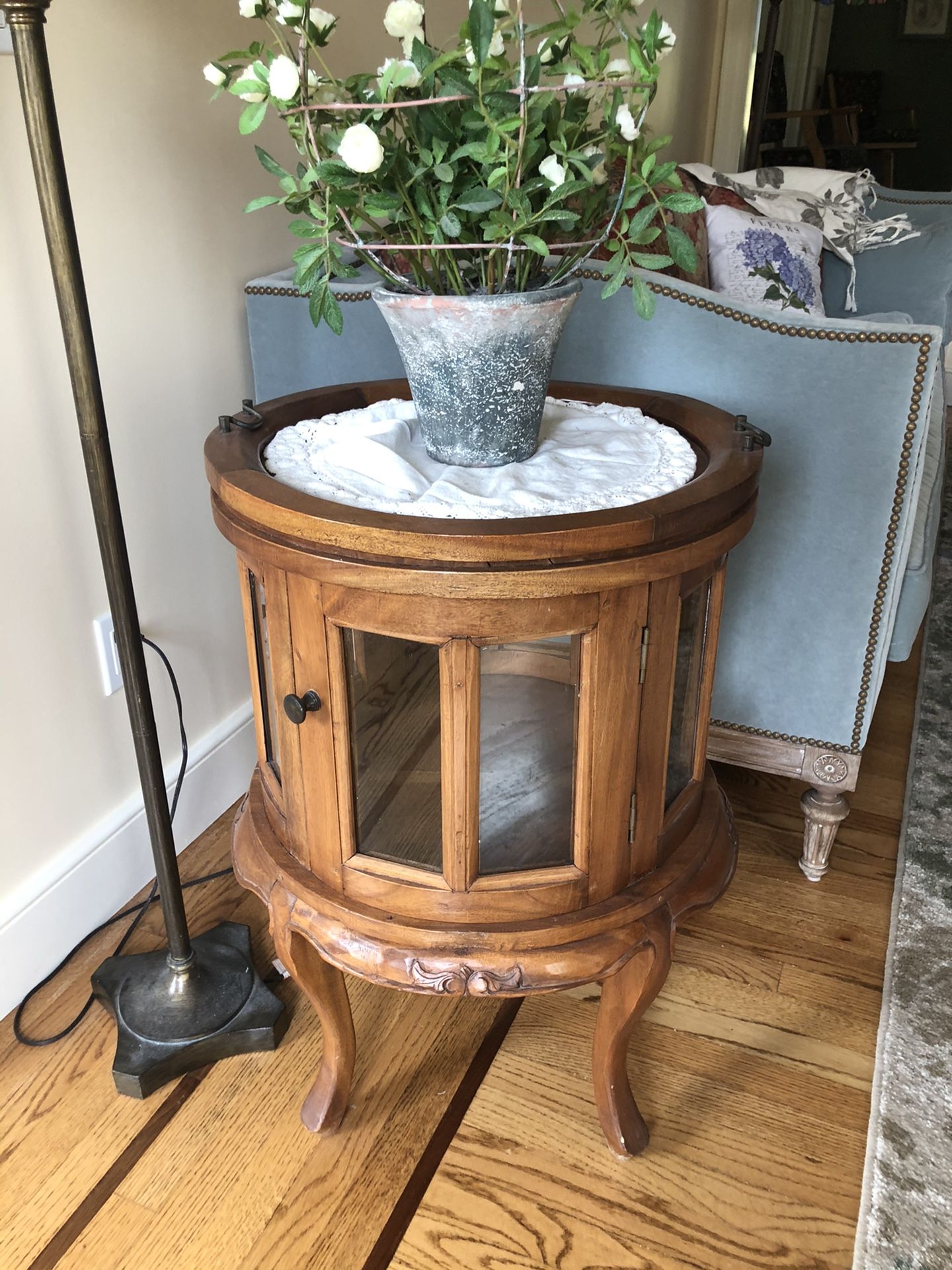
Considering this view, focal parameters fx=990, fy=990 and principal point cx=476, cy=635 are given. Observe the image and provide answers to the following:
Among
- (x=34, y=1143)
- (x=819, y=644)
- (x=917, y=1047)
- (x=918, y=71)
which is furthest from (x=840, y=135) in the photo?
(x=34, y=1143)

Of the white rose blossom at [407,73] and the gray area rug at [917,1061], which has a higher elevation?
the white rose blossom at [407,73]

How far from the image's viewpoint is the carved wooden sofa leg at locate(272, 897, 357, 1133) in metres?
0.98

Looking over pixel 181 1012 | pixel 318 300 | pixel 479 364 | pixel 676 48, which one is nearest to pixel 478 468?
pixel 479 364

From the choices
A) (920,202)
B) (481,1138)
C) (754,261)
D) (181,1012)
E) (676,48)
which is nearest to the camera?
(481,1138)

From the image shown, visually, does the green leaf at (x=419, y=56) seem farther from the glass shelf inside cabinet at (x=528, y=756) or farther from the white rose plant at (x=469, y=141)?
the glass shelf inside cabinet at (x=528, y=756)

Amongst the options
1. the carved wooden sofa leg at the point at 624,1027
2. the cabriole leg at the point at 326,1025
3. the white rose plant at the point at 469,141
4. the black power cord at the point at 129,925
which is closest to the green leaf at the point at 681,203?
the white rose plant at the point at 469,141

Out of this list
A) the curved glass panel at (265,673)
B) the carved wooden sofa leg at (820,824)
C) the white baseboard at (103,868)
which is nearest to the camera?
the curved glass panel at (265,673)

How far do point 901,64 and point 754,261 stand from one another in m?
4.71

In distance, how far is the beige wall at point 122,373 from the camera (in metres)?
1.16

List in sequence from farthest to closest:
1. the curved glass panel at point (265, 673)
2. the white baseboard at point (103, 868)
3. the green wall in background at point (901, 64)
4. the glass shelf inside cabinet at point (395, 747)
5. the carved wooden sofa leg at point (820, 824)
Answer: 1. the green wall in background at point (901, 64)
2. the carved wooden sofa leg at point (820, 824)
3. the white baseboard at point (103, 868)
4. the curved glass panel at point (265, 673)
5. the glass shelf inside cabinet at point (395, 747)

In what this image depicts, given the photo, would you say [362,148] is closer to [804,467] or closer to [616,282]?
[616,282]

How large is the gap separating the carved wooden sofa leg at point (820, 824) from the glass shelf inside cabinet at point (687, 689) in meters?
0.52

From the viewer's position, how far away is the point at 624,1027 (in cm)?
101

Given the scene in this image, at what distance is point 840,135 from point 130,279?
5.33 meters
